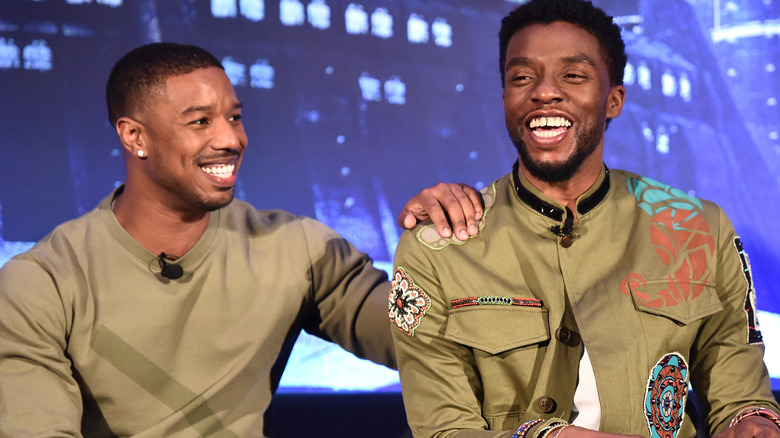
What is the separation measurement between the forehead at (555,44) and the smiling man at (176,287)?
33 cm

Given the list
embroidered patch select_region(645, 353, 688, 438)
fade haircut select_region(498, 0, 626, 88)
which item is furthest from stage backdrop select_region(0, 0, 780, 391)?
embroidered patch select_region(645, 353, 688, 438)

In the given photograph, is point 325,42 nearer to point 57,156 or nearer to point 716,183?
point 57,156

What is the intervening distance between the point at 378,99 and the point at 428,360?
160 centimetres

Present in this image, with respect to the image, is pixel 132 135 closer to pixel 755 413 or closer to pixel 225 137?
pixel 225 137

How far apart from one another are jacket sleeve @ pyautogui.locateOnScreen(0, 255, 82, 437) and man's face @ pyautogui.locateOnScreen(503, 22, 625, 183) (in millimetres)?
1091

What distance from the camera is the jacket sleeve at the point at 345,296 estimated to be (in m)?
2.10

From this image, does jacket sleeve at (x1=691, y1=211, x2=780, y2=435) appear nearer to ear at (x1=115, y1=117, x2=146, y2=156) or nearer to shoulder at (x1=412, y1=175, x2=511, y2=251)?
shoulder at (x1=412, y1=175, x2=511, y2=251)

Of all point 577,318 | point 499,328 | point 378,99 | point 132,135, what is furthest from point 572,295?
point 378,99

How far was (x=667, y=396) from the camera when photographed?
162cm

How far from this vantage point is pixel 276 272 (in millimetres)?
2096

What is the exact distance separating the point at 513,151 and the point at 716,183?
745mm

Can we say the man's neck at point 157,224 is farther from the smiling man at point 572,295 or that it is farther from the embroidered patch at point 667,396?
the embroidered patch at point 667,396

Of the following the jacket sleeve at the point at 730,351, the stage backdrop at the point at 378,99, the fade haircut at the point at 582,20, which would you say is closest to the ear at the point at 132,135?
the fade haircut at the point at 582,20

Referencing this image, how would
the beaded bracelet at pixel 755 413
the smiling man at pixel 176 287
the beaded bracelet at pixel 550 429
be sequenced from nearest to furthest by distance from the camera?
the beaded bracelet at pixel 550 429 → the beaded bracelet at pixel 755 413 → the smiling man at pixel 176 287
